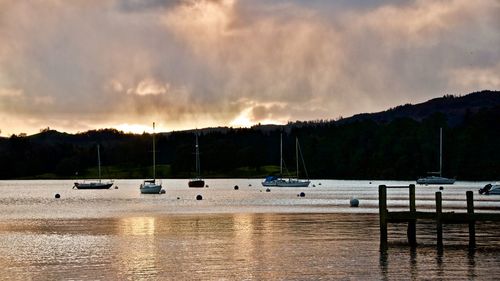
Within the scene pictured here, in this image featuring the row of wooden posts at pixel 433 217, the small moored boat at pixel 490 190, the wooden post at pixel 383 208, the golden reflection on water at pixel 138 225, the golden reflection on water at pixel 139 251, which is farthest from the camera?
the small moored boat at pixel 490 190

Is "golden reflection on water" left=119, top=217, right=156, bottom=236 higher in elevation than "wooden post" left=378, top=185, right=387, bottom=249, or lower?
lower

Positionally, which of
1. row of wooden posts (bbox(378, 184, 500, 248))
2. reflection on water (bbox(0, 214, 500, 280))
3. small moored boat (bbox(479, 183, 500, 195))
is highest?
row of wooden posts (bbox(378, 184, 500, 248))

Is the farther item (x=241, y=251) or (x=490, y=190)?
(x=490, y=190)

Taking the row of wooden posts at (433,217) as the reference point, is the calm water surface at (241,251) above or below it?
below

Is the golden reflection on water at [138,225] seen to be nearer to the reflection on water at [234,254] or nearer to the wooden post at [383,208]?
the reflection on water at [234,254]

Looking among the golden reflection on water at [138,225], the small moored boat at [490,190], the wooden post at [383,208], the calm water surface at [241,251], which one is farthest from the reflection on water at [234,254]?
the small moored boat at [490,190]

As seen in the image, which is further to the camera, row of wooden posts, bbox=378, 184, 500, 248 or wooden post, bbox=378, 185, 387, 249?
wooden post, bbox=378, 185, 387, 249

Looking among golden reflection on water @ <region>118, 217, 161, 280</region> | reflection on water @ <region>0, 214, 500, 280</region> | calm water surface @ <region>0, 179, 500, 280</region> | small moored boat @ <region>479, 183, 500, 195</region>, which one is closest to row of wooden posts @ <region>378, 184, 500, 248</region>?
reflection on water @ <region>0, 214, 500, 280</region>

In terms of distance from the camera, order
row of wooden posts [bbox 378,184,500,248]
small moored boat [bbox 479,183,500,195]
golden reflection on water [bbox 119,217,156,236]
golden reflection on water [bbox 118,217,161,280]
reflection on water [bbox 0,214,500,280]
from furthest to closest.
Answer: small moored boat [bbox 479,183,500,195] → golden reflection on water [bbox 119,217,156,236] → row of wooden posts [bbox 378,184,500,248] → golden reflection on water [bbox 118,217,161,280] → reflection on water [bbox 0,214,500,280]

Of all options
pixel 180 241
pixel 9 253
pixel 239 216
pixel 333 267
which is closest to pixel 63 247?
pixel 9 253

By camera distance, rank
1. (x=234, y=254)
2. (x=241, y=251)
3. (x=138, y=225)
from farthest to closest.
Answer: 1. (x=138, y=225)
2. (x=241, y=251)
3. (x=234, y=254)

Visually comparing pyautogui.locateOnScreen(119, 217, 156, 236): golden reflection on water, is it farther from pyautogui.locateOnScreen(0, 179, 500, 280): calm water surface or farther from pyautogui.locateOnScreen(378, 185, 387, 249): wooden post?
pyautogui.locateOnScreen(378, 185, 387, 249): wooden post

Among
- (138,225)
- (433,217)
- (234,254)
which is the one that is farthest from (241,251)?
(138,225)

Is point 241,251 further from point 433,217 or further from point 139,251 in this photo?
point 433,217
